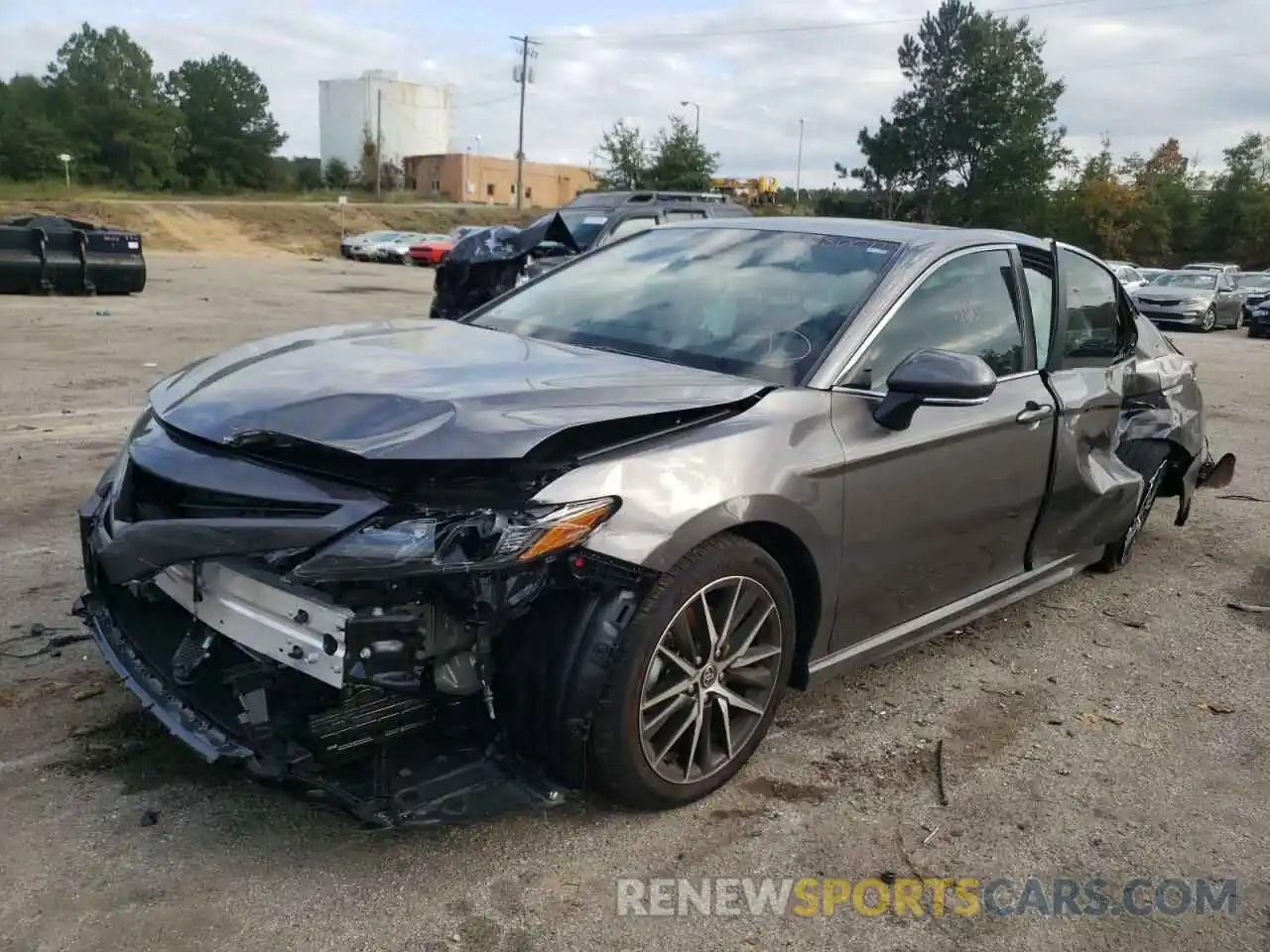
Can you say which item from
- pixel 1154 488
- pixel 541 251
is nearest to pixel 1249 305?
pixel 541 251

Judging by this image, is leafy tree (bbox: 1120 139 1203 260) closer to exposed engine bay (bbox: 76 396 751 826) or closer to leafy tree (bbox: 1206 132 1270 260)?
leafy tree (bbox: 1206 132 1270 260)

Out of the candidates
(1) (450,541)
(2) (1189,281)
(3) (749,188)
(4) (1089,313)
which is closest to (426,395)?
(1) (450,541)

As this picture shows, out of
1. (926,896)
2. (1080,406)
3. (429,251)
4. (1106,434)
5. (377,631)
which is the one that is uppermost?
(1080,406)

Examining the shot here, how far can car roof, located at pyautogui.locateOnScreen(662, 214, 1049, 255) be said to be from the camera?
3.83 metres

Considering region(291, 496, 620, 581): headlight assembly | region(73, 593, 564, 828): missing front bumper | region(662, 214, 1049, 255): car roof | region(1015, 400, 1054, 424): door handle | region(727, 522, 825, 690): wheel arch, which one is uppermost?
region(662, 214, 1049, 255): car roof

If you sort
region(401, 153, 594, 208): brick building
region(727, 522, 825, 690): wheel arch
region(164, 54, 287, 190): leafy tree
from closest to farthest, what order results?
region(727, 522, 825, 690): wheel arch → region(164, 54, 287, 190): leafy tree → region(401, 153, 594, 208): brick building

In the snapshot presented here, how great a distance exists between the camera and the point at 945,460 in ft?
11.6

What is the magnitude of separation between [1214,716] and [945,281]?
1863mm

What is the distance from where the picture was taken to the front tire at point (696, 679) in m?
2.70

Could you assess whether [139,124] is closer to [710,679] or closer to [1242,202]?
[1242,202]

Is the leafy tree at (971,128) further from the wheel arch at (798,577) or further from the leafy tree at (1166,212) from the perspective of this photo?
the wheel arch at (798,577)

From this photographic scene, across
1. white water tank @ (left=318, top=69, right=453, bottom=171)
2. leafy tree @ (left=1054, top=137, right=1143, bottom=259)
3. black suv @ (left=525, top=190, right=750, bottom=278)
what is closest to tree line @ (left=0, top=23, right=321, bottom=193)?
white water tank @ (left=318, top=69, right=453, bottom=171)

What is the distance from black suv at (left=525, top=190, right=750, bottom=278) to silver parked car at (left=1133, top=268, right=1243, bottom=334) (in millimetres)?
12782

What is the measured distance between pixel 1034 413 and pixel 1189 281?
24.4m
